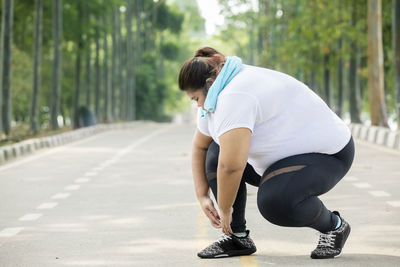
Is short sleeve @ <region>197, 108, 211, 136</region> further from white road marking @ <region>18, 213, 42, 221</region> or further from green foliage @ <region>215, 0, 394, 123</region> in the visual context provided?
green foliage @ <region>215, 0, 394, 123</region>

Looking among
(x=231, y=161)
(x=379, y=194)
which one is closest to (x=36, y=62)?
(x=379, y=194)

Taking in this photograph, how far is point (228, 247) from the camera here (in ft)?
22.5

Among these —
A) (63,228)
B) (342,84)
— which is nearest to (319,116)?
(63,228)

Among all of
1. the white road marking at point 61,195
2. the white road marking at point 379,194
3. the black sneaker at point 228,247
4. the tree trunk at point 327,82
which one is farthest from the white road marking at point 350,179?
the tree trunk at point 327,82

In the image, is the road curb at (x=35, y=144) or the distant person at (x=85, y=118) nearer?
the road curb at (x=35, y=144)

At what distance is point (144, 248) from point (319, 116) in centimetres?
203

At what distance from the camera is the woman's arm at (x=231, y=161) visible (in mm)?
5723

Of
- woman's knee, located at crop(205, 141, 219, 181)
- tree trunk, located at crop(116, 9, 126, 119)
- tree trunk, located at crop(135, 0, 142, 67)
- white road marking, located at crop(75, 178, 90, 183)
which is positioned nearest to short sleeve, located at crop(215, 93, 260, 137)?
woman's knee, located at crop(205, 141, 219, 181)

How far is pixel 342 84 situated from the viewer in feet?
143

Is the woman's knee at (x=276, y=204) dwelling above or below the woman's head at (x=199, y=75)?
below

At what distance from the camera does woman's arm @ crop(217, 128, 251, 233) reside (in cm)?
572

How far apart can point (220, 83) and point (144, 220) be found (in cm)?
381

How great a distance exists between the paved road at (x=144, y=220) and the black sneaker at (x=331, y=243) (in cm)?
7

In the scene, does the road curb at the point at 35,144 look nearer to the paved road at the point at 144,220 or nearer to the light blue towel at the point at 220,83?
the paved road at the point at 144,220
